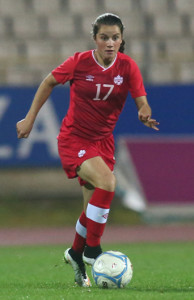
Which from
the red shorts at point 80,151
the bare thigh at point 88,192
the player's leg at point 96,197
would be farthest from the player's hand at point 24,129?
the bare thigh at point 88,192

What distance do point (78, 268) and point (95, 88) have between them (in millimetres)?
1406

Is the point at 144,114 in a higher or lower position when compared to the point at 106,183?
higher

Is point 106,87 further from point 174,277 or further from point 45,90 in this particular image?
point 174,277

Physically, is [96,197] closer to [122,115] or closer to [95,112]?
[95,112]

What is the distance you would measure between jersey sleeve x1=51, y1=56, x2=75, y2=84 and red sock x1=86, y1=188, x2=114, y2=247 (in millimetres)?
864

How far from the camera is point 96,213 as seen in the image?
243 inches

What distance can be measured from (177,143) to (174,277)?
271 inches

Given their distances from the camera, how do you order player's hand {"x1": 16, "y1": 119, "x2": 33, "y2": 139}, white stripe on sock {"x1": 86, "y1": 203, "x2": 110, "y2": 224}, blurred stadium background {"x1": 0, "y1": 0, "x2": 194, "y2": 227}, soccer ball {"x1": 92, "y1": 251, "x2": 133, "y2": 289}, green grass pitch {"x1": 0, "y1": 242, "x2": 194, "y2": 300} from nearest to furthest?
green grass pitch {"x1": 0, "y1": 242, "x2": 194, "y2": 300}, soccer ball {"x1": 92, "y1": 251, "x2": 133, "y2": 289}, white stripe on sock {"x1": 86, "y1": 203, "x2": 110, "y2": 224}, player's hand {"x1": 16, "y1": 119, "x2": 33, "y2": 139}, blurred stadium background {"x1": 0, "y1": 0, "x2": 194, "y2": 227}

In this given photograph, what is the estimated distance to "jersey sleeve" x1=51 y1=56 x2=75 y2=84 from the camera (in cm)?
629

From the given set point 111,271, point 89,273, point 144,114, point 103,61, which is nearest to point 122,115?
point 89,273

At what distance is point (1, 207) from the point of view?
1547 cm

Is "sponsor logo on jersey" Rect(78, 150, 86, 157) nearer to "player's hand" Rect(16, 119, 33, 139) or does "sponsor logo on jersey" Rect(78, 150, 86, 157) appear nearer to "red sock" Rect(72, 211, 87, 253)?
"player's hand" Rect(16, 119, 33, 139)

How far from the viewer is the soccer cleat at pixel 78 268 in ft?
21.5

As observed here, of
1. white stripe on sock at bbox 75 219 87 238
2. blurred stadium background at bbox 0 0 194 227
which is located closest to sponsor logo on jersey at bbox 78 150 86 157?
white stripe on sock at bbox 75 219 87 238
